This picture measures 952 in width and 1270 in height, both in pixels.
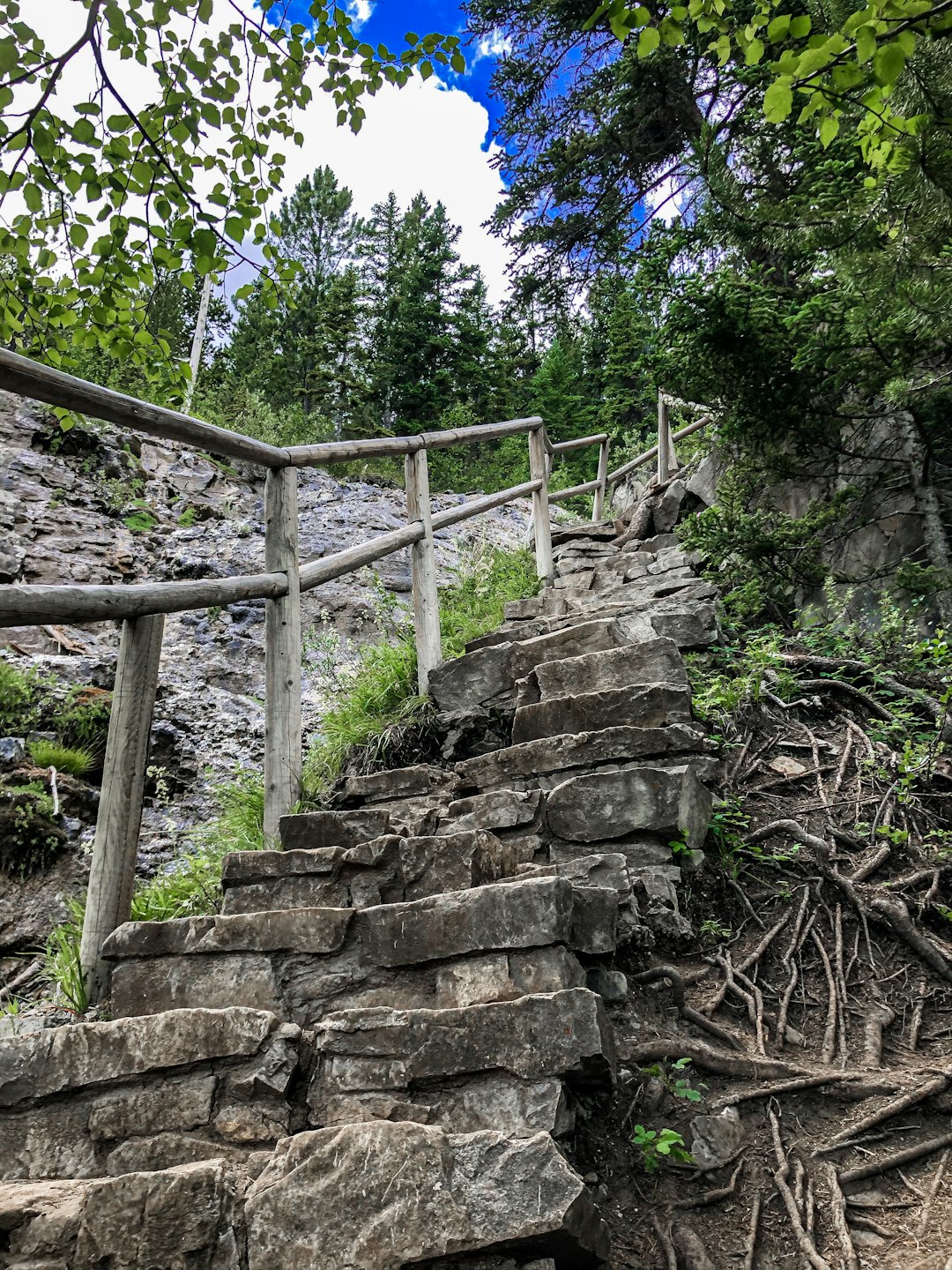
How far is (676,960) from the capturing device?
8.32 feet

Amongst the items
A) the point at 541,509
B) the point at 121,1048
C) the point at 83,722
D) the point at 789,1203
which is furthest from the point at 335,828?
the point at 541,509

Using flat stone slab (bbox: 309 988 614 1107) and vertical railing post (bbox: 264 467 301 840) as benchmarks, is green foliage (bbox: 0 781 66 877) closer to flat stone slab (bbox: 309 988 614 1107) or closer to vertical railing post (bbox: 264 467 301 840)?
vertical railing post (bbox: 264 467 301 840)

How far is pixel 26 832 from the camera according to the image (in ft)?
13.2

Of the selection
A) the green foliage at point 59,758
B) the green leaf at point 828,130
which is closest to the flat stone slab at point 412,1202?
the green leaf at point 828,130

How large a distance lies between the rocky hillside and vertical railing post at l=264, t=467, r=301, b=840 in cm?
114

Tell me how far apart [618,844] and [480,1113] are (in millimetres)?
1197

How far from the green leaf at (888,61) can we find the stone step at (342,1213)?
2.42 m

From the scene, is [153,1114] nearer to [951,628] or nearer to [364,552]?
[364,552]

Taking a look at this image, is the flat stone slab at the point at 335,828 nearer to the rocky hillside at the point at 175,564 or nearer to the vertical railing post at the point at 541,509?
the rocky hillside at the point at 175,564

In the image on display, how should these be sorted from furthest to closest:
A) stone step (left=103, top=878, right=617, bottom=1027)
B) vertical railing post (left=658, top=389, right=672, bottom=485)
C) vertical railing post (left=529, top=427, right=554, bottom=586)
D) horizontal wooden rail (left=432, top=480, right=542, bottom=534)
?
vertical railing post (left=658, top=389, right=672, bottom=485) < vertical railing post (left=529, top=427, right=554, bottom=586) < horizontal wooden rail (left=432, top=480, right=542, bottom=534) < stone step (left=103, top=878, right=617, bottom=1027)

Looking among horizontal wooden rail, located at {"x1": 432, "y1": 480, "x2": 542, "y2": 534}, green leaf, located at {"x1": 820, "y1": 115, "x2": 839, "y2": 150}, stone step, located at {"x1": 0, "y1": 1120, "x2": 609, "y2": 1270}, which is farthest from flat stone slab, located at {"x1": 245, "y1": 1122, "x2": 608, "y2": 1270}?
horizontal wooden rail, located at {"x1": 432, "y1": 480, "x2": 542, "y2": 534}

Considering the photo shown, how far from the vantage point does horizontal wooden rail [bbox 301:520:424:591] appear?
3.38 meters

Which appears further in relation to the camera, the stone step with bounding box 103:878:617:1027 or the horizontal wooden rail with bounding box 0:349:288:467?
the horizontal wooden rail with bounding box 0:349:288:467

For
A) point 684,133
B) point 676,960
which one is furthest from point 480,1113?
point 684,133
